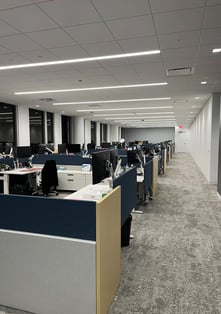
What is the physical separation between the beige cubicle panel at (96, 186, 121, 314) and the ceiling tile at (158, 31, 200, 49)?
7.93 ft

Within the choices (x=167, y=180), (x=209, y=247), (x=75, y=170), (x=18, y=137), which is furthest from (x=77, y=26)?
(x=18, y=137)

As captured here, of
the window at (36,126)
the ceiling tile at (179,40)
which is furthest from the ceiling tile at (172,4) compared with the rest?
the window at (36,126)

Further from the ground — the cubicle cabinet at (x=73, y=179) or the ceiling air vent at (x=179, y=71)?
the ceiling air vent at (x=179, y=71)

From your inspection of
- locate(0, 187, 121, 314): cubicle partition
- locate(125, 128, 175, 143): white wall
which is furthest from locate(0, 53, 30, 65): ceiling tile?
locate(125, 128, 175, 143): white wall

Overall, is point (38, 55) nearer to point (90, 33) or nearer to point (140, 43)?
point (90, 33)

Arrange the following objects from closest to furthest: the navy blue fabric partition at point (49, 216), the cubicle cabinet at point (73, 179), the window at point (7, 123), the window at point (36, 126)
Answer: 1. the navy blue fabric partition at point (49, 216)
2. the cubicle cabinet at point (73, 179)
3. the window at point (7, 123)
4. the window at point (36, 126)

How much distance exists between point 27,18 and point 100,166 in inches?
78.0

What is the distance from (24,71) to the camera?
479 cm

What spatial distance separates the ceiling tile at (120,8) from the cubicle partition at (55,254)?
2050 millimetres

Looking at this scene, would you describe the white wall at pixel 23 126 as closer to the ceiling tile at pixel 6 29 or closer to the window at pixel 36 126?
the window at pixel 36 126

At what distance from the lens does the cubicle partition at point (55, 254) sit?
1603 millimetres

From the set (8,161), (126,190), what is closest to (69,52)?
(126,190)

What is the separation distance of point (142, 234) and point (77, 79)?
3.88 meters

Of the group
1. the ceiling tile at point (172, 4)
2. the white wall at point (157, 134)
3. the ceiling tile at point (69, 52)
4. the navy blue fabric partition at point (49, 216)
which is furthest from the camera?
the white wall at point (157, 134)
